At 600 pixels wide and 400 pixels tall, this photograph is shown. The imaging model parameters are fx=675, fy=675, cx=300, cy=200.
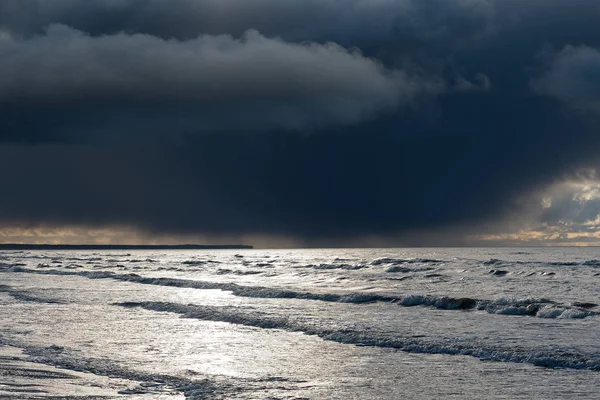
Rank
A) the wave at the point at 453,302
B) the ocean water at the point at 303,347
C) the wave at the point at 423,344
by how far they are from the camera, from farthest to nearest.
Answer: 1. the wave at the point at 453,302
2. the wave at the point at 423,344
3. the ocean water at the point at 303,347

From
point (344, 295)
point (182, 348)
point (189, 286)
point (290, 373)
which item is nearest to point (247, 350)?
point (182, 348)

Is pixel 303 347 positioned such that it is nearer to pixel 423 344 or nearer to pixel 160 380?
pixel 423 344

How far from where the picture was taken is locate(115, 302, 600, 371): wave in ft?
59.2

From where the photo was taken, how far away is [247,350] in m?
20.5

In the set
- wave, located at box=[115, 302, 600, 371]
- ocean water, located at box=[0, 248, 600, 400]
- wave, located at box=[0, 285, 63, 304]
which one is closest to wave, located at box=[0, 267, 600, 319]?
ocean water, located at box=[0, 248, 600, 400]

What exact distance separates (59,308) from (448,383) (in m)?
23.7

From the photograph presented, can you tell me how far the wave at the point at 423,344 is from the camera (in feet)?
59.2

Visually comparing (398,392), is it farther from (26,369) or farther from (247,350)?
(26,369)

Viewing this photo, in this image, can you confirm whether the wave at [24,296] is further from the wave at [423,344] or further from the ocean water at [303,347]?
the wave at [423,344]

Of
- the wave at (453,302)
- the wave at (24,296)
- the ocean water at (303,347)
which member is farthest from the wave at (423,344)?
the wave at (24,296)

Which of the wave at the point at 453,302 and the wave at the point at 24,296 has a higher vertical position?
the wave at the point at 453,302

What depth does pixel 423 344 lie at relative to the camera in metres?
21.1

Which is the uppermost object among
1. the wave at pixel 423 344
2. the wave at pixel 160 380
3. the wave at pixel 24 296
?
the wave at pixel 423 344

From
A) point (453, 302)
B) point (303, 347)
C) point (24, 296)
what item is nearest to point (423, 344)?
point (303, 347)
